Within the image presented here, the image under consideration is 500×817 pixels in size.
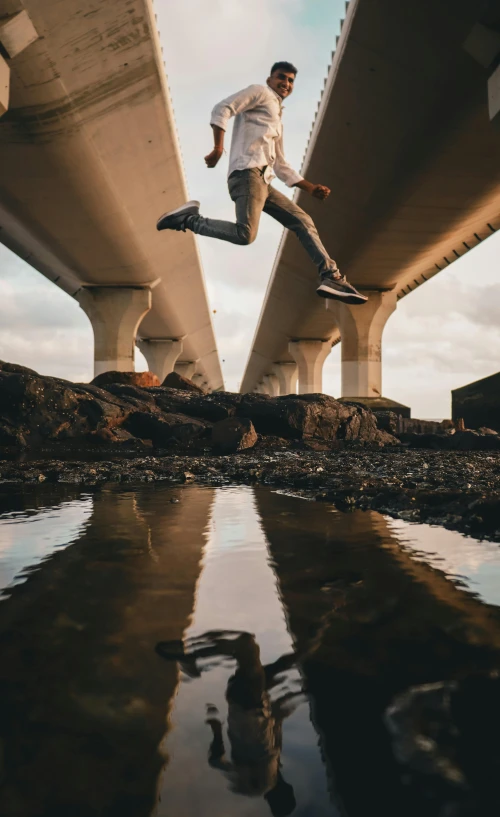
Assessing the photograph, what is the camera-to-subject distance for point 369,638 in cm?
124

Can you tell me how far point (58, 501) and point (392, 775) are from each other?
2.95m

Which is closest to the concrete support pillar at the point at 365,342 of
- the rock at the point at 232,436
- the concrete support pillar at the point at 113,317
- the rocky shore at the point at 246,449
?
the concrete support pillar at the point at 113,317

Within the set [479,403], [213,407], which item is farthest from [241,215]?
[479,403]

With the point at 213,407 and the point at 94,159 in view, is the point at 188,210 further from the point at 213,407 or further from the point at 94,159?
the point at 94,159

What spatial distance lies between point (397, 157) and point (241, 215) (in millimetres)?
8983

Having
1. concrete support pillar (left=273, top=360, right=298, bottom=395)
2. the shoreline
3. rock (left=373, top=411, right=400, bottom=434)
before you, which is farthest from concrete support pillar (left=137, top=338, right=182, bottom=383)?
the shoreline

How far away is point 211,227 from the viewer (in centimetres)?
610

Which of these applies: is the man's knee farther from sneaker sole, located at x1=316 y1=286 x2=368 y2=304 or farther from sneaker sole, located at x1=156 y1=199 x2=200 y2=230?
sneaker sole, located at x1=316 y1=286 x2=368 y2=304

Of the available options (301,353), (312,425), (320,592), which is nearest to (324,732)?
(320,592)

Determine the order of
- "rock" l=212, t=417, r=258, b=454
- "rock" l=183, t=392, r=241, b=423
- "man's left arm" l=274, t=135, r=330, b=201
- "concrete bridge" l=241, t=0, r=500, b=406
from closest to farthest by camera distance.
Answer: "man's left arm" l=274, t=135, r=330, b=201 < "rock" l=212, t=417, r=258, b=454 < "rock" l=183, t=392, r=241, b=423 < "concrete bridge" l=241, t=0, r=500, b=406

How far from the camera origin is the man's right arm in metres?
5.89

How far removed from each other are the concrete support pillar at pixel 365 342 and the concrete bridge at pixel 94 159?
7158mm

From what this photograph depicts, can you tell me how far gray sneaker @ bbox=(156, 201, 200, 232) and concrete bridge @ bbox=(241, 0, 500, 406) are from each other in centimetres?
552

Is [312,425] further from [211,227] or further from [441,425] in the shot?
[441,425]
